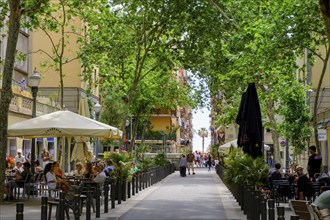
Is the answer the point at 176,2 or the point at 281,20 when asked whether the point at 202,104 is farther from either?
the point at 281,20

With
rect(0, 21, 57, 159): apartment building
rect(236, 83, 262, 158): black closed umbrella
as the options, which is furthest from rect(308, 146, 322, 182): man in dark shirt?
rect(0, 21, 57, 159): apartment building

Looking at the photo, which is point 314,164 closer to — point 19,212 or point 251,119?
point 251,119

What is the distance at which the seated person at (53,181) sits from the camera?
740 inches

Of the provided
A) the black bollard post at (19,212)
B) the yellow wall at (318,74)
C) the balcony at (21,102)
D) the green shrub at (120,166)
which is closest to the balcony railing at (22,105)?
the balcony at (21,102)

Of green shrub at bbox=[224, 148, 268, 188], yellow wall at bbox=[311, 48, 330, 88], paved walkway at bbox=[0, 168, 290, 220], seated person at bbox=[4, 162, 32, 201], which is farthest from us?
yellow wall at bbox=[311, 48, 330, 88]

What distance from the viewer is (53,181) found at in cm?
1884

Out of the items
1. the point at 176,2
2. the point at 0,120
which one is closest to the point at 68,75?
the point at 176,2

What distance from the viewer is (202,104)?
179 feet

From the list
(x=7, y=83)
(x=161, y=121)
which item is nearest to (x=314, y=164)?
(x=7, y=83)

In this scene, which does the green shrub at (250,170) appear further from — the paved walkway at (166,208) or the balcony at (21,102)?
the balcony at (21,102)

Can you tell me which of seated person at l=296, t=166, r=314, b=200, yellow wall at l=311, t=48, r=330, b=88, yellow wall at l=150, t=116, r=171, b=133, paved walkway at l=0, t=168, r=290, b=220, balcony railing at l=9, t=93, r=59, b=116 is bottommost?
paved walkway at l=0, t=168, r=290, b=220

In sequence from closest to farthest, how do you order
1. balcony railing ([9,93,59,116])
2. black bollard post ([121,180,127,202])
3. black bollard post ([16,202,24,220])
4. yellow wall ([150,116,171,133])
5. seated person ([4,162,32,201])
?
1. black bollard post ([16,202,24,220])
2. seated person ([4,162,32,201])
3. black bollard post ([121,180,127,202])
4. balcony railing ([9,93,59,116])
5. yellow wall ([150,116,171,133])

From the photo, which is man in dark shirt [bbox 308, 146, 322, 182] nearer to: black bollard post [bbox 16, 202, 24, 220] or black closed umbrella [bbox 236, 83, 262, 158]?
black closed umbrella [bbox 236, 83, 262, 158]

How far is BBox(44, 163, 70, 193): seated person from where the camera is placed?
18.8 m
